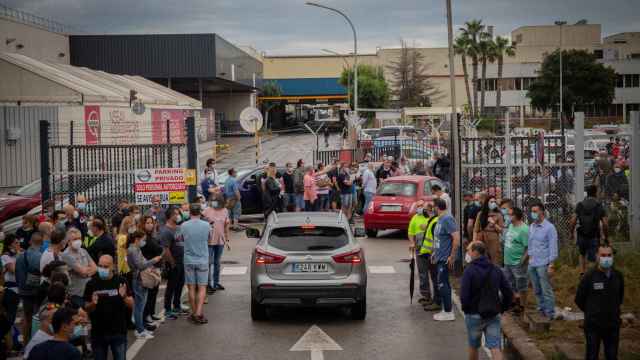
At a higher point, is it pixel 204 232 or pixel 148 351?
pixel 204 232

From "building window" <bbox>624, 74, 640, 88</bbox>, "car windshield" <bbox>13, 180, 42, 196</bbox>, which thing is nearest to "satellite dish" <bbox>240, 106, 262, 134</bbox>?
"car windshield" <bbox>13, 180, 42, 196</bbox>

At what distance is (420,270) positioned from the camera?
576 inches

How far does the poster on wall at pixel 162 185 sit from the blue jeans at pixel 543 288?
349 inches

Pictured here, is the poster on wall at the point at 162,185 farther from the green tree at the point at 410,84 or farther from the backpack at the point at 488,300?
the green tree at the point at 410,84

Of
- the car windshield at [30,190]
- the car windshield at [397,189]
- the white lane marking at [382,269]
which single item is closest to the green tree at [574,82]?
the car windshield at [397,189]

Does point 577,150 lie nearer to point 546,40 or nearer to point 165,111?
point 165,111

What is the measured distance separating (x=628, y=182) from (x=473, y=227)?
14.8 feet

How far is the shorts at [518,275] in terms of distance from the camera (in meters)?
13.3

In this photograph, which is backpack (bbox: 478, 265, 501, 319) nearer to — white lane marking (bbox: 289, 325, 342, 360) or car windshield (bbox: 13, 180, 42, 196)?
white lane marking (bbox: 289, 325, 342, 360)

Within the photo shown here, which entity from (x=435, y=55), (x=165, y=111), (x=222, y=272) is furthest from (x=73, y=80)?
(x=435, y=55)

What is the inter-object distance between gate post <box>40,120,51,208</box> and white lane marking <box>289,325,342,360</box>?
9442 millimetres

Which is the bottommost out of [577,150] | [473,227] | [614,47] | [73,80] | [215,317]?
[215,317]

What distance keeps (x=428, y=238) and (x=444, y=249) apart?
55 centimetres

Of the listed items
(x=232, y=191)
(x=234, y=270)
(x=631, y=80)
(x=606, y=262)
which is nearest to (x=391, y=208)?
(x=232, y=191)
